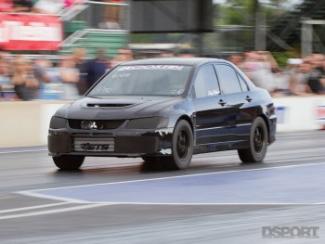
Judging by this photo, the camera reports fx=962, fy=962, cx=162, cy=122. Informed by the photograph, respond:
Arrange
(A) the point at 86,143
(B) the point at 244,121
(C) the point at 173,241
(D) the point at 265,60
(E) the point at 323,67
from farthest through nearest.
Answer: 1. (E) the point at 323,67
2. (D) the point at 265,60
3. (B) the point at 244,121
4. (A) the point at 86,143
5. (C) the point at 173,241

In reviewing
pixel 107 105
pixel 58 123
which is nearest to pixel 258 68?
pixel 107 105

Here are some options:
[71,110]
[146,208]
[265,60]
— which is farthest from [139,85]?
[265,60]

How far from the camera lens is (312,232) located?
7531 millimetres

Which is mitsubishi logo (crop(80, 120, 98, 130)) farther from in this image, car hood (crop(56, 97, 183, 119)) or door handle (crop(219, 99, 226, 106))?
door handle (crop(219, 99, 226, 106))

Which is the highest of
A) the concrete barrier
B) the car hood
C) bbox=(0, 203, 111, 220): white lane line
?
the car hood

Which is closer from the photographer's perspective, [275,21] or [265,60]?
[265,60]

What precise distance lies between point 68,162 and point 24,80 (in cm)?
594

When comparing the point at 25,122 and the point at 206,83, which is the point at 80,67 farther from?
the point at 206,83

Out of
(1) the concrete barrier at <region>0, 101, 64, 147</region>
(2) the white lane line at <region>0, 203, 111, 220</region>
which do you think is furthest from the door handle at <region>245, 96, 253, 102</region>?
(1) the concrete barrier at <region>0, 101, 64, 147</region>

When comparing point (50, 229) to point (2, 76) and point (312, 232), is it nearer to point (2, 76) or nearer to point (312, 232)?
point (312, 232)

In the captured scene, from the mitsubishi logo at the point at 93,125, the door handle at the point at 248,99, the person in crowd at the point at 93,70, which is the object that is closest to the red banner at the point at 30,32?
the person in crowd at the point at 93,70

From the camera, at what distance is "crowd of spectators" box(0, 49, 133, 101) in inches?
715

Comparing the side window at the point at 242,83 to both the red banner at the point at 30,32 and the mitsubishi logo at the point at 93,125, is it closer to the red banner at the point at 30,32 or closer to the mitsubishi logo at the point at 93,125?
the mitsubishi logo at the point at 93,125

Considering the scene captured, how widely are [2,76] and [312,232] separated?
11.5 metres
